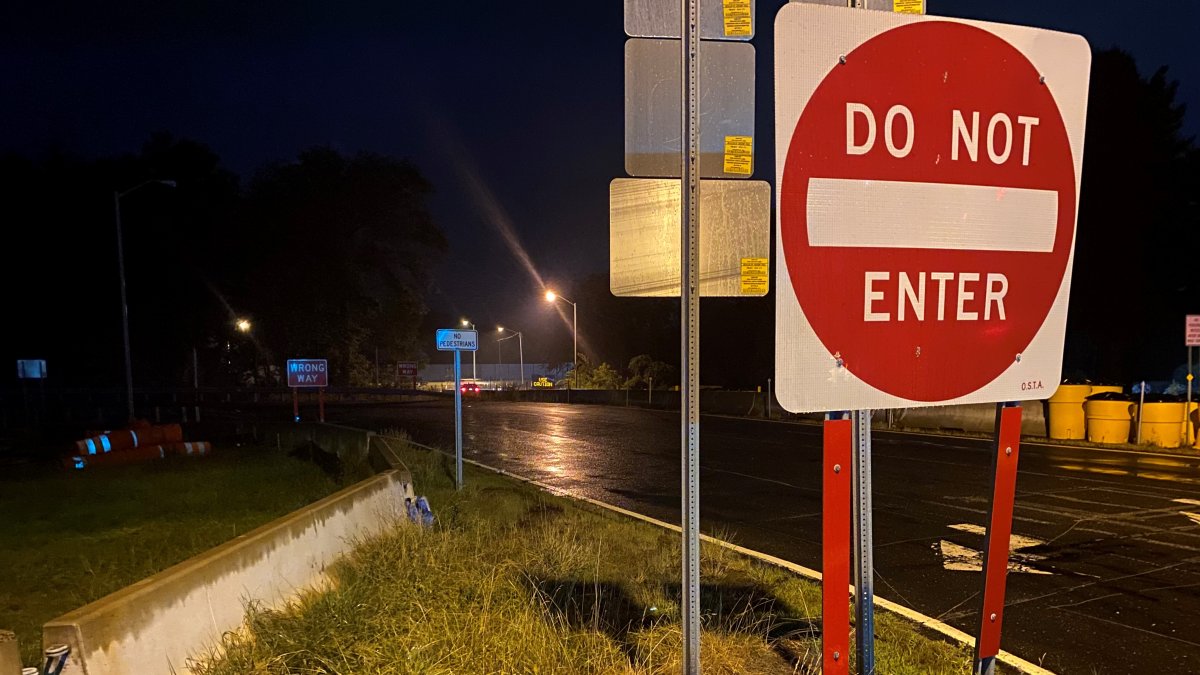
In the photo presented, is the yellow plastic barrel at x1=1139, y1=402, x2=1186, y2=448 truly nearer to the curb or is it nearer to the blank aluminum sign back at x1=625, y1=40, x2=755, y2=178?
the curb

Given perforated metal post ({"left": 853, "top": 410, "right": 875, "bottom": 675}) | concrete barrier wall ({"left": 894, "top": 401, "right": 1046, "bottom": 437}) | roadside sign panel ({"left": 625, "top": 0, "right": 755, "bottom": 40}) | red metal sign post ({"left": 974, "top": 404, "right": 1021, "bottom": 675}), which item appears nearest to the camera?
red metal sign post ({"left": 974, "top": 404, "right": 1021, "bottom": 675})

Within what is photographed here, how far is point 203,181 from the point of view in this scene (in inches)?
Result: 1927

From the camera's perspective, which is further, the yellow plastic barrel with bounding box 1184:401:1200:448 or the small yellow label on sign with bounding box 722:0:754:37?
the yellow plastic barrel with bounding box 1184:401:1200:448

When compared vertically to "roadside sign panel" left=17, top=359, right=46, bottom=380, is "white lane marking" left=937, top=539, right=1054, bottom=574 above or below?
below

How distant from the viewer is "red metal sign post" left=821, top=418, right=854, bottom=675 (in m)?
2.14

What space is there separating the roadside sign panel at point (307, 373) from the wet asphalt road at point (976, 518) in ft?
31.5

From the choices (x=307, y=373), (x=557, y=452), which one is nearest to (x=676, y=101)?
(x=557, y=452)

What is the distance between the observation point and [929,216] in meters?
2.25

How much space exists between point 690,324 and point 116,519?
9207 millimetres

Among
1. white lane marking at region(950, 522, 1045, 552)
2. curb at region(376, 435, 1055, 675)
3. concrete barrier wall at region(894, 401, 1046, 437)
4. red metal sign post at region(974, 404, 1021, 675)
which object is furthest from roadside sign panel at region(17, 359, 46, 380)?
red metal sign post at region(974, 404, 1021, 675)

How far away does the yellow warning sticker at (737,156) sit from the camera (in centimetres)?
282

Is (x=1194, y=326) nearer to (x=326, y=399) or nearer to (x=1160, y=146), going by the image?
(x=1160, y=146)

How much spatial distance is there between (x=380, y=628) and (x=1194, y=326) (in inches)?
673

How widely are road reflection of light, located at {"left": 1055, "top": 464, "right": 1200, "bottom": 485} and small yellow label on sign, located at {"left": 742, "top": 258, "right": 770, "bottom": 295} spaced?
11.6 metres
